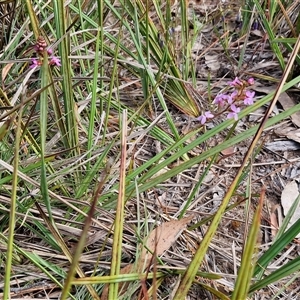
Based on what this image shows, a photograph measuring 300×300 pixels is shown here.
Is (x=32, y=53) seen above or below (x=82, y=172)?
above

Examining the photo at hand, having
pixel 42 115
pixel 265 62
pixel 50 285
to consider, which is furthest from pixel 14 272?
pixel 265 62

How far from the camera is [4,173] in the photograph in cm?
94

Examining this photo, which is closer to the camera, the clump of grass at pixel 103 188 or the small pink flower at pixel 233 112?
the clump of grass at pixel 103 188

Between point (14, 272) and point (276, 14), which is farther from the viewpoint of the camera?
point (276, 14)

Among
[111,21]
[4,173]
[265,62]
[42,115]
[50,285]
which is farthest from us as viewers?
[111,21]

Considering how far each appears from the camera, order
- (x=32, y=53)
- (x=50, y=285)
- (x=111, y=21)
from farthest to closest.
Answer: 1. (x=111, y=21)
2. (x=32, y=53)
3. (x=50, y=285)

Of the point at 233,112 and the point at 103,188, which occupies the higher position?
the point at 233,112

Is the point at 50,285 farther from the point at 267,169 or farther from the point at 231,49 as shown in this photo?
the point at 231,49

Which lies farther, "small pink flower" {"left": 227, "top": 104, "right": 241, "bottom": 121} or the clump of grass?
"small pink flower" {"left": 227, "top": 104, "right": 241, "bottom": 121}

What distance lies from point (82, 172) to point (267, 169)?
0.44 metres

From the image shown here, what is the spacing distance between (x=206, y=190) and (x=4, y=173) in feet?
1.42

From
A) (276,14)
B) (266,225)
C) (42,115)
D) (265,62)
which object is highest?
(42,115)

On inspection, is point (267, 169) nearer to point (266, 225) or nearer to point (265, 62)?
point (266, 225)

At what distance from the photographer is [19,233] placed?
913mm
